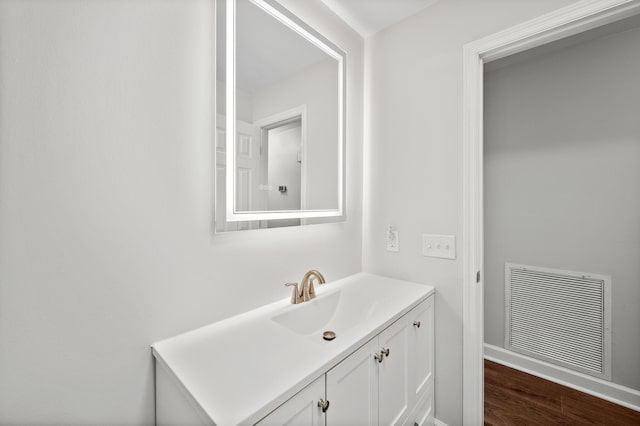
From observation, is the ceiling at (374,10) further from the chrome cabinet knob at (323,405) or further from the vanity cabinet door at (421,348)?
the chrome cabinet knob at (323,405)

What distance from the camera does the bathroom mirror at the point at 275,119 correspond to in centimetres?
110

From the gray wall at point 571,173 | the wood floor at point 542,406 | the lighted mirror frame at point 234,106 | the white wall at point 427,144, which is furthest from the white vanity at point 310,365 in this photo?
the gray wall at point 571,173

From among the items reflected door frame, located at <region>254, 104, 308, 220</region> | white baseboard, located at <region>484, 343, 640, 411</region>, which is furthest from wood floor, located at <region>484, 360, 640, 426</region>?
reflected door frame, located at <region>254, 104, 308, 220</region>

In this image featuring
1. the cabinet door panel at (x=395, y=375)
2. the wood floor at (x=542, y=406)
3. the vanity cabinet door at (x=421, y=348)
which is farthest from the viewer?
the wood floor at (x=542, y=406)

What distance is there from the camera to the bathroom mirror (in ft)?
3.59

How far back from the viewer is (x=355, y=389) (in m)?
0.94

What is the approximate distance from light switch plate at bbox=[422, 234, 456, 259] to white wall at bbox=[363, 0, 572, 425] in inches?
1.3

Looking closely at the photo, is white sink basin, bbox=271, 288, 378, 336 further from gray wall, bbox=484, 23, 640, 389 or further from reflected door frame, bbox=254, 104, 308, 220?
gray wall, bbox=484, 23, 640, 389

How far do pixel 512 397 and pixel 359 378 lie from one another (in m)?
1.55

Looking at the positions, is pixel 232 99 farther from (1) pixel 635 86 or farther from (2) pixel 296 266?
(1) pixel 635 86

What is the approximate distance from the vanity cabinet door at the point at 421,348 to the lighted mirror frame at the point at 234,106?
670 millimetres

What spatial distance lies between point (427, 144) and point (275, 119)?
0.85 m

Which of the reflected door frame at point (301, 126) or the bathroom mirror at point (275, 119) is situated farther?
the reflected door frame at point (301, 126)

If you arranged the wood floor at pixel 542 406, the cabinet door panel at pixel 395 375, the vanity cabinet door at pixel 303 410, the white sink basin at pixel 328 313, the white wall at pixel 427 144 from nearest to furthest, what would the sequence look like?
the vanity cabinet door at pixel 303 410
the cabinet door panel at pixel 395 375
the white sink basin at pixel 328 313
the white wall at pixel 427 144
the wood floor at pixel 542 406
